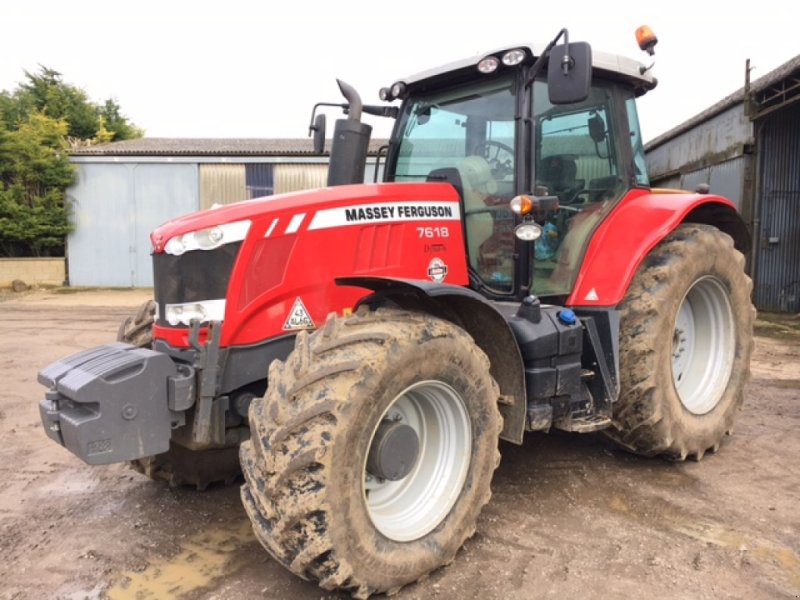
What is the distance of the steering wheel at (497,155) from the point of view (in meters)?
3.38

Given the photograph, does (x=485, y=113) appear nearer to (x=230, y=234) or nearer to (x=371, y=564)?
(x=230, y=234)

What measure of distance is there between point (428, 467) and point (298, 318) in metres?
0.86

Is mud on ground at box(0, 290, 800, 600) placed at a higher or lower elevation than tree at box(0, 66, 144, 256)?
lower

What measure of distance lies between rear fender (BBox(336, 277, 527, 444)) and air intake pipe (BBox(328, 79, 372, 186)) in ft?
3.44

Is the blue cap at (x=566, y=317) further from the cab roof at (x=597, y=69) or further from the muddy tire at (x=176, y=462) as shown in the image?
the muddy tire at (x=176, y=462)

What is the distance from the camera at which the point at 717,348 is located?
426 centimetres

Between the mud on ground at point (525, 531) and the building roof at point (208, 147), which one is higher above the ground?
the building roof at point (208, 147)

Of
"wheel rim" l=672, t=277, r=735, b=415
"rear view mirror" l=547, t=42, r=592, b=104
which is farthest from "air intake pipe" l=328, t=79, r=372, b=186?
"wheel rim" l=672, t=277, r=735, b=415

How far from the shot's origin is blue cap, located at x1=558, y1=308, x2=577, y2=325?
3.25 m

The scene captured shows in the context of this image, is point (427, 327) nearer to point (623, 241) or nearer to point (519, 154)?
point (519, 154)

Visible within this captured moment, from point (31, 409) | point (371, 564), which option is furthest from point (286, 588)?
point (31, 409)

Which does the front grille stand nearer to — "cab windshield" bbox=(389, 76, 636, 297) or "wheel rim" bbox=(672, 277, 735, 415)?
"cab windshield" bbox=(389, 76, 636, 297)

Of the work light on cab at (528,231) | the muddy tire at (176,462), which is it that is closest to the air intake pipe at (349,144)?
the work light on cab at (528,231)

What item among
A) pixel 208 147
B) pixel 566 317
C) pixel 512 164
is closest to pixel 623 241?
pixel 566 317
